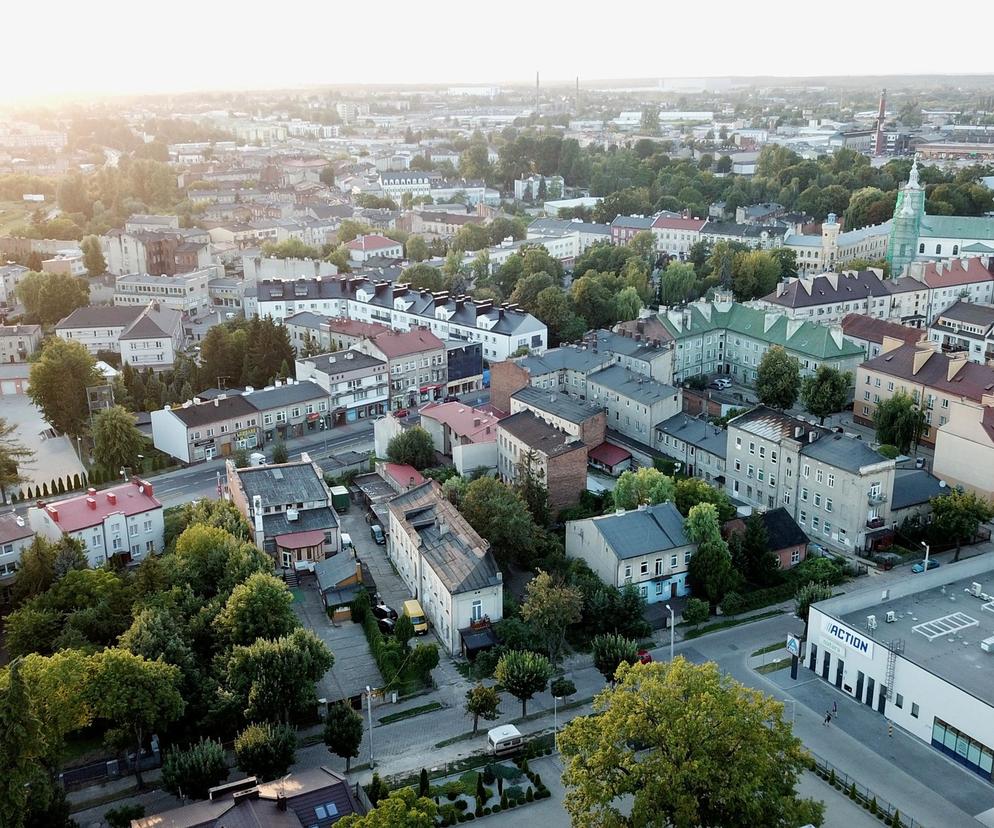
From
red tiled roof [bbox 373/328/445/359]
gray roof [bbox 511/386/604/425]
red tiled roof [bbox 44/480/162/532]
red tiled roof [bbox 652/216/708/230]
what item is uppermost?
red tiled roof [bbox 652/216/708/230]

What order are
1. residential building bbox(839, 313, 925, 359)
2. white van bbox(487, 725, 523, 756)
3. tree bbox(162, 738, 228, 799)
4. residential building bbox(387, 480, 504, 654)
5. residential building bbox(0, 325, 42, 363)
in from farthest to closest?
residential building bbox(0, 325, 42, 363)
residential building bbox(839, 313, 925, 359)
residential building bbox(387, 480, 504, 654)
white van bbox(487, 725, 523, 756)
tree bbox(162, 738, 228, 799)

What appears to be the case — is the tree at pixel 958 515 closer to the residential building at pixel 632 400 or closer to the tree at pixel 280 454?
the residential building at pixel 632 400

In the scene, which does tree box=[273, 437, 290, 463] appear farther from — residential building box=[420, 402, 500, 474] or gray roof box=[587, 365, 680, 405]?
gray roof box=[587, 365, 680, 405]

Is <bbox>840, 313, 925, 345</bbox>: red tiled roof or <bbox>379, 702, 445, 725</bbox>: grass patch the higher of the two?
<bbox>840, 313, 925, 345</bbox>: red tiled roof

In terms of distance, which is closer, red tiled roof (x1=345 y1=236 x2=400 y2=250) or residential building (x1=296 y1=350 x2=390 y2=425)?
residential building (x1=296 y1=350 x2=390 y2=425)

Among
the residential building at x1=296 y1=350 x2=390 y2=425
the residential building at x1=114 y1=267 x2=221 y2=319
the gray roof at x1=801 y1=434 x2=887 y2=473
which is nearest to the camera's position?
the gray roof at x1=801 y1=434 x2=887 y2=473

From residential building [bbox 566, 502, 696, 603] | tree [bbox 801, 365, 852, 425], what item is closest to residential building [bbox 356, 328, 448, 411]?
tree [bbox 801, 365, 852, 425]

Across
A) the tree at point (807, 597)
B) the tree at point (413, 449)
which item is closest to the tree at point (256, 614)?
the tree at point (413, 449)
